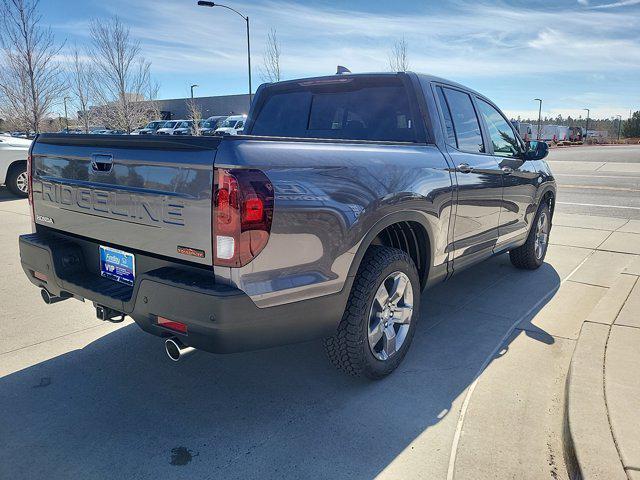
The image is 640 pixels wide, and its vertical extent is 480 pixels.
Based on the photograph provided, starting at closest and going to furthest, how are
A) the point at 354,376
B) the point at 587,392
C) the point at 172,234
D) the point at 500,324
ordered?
the point at 172,234, the point at 587,392, the point at 354,376, the point at 500,324

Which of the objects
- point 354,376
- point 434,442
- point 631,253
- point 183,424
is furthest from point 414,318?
point 631,253

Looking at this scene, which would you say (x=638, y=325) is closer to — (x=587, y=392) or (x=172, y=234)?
(x=587, y=392)

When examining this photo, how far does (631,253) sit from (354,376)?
5174 mm

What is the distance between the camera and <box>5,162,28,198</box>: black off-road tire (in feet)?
35.6

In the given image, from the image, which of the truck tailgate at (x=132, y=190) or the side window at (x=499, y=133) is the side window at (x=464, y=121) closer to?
the side window at (x=499, y=133)

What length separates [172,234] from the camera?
2.38 m

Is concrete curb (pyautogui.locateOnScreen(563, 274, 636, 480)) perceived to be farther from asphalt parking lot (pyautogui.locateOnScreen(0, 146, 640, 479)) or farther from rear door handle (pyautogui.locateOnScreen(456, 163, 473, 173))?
rear door handle (pyautogui.locateOnScreen(456, 163, 473, 173))

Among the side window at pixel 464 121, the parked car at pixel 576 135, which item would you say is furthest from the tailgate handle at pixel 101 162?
the parked car at pixel 576 135

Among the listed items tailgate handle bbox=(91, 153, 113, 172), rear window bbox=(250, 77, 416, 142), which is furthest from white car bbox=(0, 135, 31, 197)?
tailgate handle bbox=(91, 153, 113, 172)

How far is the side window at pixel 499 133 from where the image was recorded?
4.59m

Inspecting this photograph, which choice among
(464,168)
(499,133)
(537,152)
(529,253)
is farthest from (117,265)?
(529,253)

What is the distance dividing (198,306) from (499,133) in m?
3.63

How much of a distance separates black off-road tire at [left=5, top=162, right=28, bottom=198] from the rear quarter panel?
414 inches

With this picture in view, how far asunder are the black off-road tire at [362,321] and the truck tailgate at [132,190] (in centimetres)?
94
